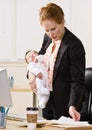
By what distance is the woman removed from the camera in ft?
7.62

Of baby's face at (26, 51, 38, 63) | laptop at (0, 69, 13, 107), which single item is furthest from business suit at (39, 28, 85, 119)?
laptop at (0, 69, 13, 107)

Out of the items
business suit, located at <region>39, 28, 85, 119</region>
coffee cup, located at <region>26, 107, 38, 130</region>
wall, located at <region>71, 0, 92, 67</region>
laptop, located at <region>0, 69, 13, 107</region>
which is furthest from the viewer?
wall, located at <region>71, 0, 92, 67</region>

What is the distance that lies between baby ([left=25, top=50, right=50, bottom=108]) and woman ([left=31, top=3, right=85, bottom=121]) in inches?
1.9

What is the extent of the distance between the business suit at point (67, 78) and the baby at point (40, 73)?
5 cm

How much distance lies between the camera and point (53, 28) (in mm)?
2359

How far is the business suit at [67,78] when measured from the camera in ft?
7.60

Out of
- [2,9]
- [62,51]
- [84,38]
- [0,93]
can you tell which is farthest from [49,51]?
[2,9]

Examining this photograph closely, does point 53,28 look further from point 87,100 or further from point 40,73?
point 87,100

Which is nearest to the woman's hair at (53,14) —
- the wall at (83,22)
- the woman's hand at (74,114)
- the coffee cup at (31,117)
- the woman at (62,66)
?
the woman at (62,66)

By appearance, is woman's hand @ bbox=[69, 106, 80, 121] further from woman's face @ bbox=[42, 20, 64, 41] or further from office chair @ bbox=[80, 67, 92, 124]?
woman's face @ bbox=[42, 20, 64, 41]

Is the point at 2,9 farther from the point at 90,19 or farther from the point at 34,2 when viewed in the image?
the point at 90,19

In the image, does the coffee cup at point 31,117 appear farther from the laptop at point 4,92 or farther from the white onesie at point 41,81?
the white onesie at point 41,81

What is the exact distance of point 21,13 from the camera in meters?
5.20

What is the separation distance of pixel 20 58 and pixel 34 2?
2.77 feet
